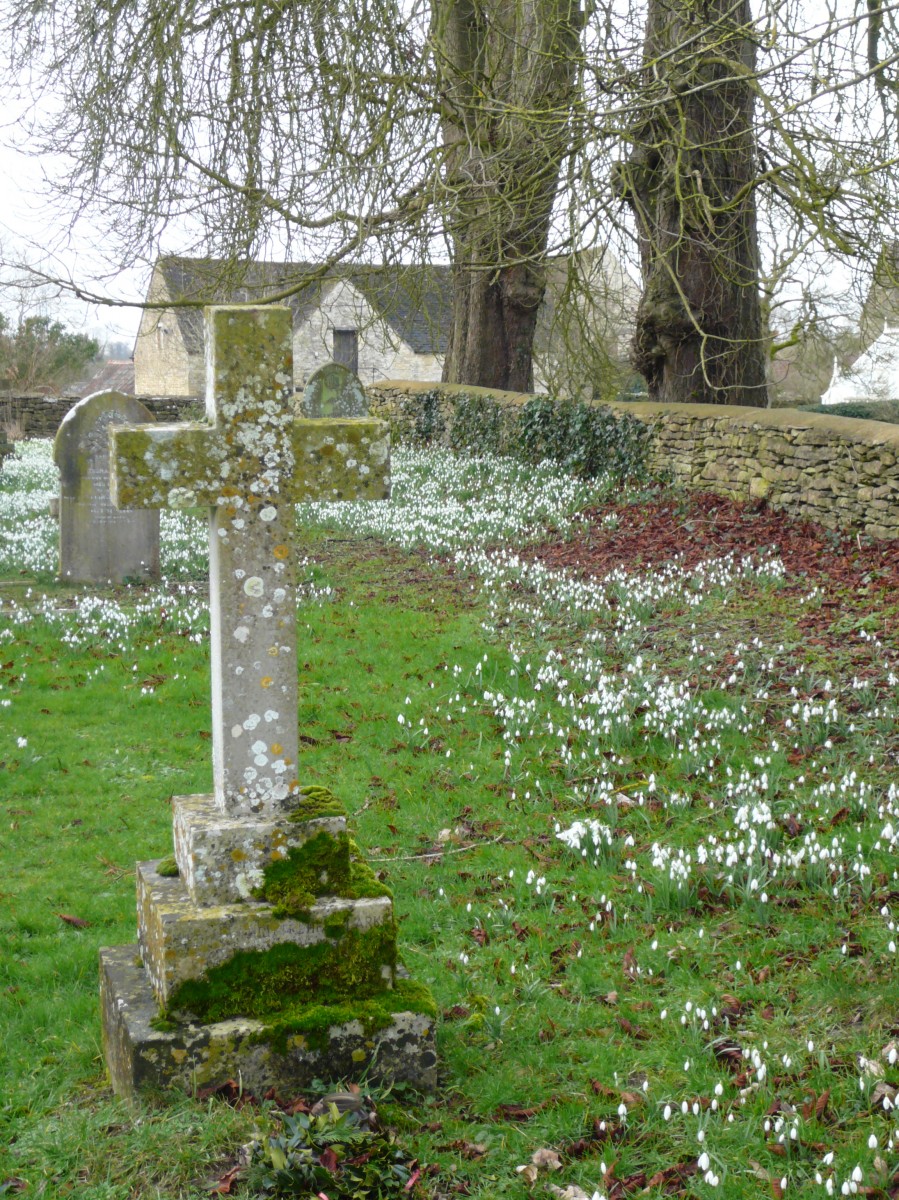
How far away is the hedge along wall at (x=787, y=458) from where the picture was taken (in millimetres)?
10406

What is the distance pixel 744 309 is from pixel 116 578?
8.17 metres

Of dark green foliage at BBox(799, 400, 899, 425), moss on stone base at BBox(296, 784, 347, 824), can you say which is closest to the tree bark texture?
moss on stone base at BBox(296, 784, 347, 824)

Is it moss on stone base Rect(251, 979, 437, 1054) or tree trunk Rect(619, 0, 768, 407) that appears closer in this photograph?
→ moss on stone base Rect(251, 979, 437, 1054)

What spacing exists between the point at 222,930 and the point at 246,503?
1.29m

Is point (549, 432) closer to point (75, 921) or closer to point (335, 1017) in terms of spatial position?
point (75, 921)

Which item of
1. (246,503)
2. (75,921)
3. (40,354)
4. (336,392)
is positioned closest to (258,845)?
(246,503)

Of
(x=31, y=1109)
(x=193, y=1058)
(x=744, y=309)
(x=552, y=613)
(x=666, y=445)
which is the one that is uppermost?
(x=744, y=309)

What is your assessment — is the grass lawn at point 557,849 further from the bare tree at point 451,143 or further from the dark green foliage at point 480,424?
the dark green foliage at point 480,424

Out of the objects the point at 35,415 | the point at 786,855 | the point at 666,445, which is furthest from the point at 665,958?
the point at 35,415

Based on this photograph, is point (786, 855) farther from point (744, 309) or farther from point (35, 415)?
point (35, 415)

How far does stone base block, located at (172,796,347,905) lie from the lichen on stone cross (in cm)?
8

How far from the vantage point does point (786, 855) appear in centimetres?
478

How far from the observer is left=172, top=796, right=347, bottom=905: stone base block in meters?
3.47

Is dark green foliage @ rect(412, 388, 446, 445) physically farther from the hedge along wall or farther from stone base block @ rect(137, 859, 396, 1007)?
stone base block @ rect(137, 859, 396, 1007)
